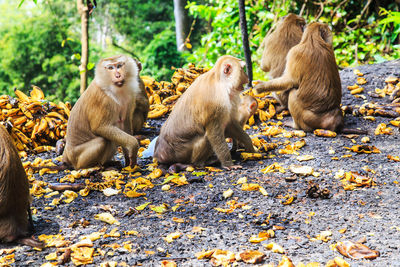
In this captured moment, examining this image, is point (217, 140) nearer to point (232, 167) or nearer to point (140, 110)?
point (232, 167)

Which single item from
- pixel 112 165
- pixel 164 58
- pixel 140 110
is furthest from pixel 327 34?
pixel 164 58

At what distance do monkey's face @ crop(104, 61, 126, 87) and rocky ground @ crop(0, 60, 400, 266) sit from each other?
3.57 ft

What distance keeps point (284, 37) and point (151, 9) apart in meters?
17.1

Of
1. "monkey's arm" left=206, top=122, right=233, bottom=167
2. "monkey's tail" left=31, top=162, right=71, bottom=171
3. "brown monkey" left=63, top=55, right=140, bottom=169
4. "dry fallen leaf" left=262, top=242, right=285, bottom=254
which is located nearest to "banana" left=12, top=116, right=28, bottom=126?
"monkey's tail" left=31, top=162, right=71, bottom=171

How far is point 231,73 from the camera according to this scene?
15.7ft

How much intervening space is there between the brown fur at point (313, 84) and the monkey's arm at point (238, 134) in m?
1.26

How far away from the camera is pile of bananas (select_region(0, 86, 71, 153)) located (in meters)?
6.22

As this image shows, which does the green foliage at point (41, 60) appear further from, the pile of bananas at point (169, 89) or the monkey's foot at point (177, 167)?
the monkey's foot at point (177, 167)

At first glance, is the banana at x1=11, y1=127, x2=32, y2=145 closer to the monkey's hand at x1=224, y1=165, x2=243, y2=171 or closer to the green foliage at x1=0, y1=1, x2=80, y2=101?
the monkey's hand at x1=224, y1=165, x2=243, y2=171

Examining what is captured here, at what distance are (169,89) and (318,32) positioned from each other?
2793mm

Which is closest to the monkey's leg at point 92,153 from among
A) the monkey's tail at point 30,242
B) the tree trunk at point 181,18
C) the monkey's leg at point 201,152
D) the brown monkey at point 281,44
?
the monkey's leg at point 201,152

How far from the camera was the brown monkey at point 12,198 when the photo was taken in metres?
3.32

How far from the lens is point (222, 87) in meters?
4.76

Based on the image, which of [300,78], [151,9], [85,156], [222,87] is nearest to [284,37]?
[300,78]
